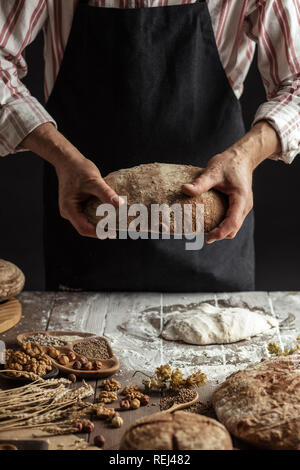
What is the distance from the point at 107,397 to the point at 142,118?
3.47ft

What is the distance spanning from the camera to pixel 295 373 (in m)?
1.87

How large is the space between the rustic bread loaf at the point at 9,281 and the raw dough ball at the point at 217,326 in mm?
539

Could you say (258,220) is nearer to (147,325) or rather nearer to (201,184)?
(147,325)

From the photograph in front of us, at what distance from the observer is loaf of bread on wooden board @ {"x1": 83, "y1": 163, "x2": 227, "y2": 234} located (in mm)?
1915

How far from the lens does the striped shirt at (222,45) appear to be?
2273 mm

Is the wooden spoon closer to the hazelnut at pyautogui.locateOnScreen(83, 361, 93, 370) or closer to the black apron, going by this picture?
the hazelnut at pyautogui.locateOnScreen(83, 361, 93, 370)

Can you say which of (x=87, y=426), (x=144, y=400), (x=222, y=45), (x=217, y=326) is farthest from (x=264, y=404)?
(x=222, y=45)

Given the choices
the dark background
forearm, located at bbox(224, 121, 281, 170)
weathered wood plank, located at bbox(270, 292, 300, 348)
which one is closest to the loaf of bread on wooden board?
forearm, located at bbox(224, 121, 281, 170)

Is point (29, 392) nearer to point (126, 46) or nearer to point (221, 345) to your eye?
point (221, 345)

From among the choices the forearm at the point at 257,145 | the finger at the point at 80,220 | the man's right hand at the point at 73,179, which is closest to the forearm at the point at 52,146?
the man's right hand at the point at 73,179

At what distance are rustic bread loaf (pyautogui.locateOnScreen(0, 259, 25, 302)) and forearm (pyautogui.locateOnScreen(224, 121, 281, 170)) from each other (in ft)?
2.86

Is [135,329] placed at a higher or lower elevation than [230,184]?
lower

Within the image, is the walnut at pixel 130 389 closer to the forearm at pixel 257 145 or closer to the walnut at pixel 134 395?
the walnut at pixel 134 395

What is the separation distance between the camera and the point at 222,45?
2549 millimetres
